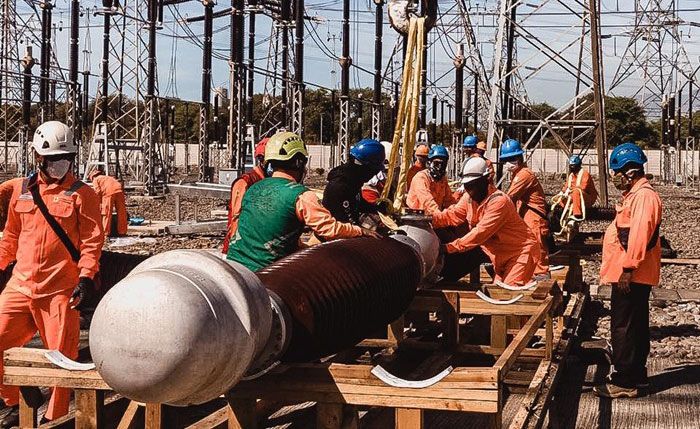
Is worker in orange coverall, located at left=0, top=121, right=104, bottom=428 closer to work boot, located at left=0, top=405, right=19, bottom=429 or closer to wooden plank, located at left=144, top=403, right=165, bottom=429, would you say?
work boot, located at left=0, top=405, right=19, bottom=429

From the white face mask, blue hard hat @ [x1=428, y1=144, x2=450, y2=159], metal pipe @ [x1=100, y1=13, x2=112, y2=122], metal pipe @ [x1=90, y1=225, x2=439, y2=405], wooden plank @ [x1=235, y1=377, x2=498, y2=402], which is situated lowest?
wooden plank @ [x1=235, y1=377, x2=498, y2=402]

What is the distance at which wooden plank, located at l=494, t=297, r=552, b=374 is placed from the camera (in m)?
4.42

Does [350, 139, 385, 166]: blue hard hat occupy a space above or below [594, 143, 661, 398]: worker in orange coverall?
above

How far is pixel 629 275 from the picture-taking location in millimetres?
6762

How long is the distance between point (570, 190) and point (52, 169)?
916 centimetres

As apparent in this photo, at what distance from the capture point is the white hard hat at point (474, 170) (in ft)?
24.0

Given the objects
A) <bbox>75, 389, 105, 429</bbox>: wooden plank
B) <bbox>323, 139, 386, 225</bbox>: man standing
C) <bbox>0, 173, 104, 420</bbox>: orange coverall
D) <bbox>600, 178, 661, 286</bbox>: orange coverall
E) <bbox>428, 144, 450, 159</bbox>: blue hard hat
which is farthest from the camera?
<bbox>428, 144, 450, 159</bbox>: blue hard hat

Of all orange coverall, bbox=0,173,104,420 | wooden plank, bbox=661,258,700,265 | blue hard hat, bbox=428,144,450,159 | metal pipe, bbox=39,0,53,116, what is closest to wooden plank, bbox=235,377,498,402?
orange coverall, bbox=0,173,104,420

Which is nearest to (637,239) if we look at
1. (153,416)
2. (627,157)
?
(627,157)

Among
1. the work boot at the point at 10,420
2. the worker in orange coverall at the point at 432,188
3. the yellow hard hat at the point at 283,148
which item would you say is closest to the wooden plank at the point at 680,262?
the worker in orange coverall at the point at 432,188

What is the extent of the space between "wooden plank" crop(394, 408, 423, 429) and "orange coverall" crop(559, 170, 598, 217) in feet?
30.6

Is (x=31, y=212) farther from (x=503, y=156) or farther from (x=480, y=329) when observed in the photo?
(x=503, y=156)

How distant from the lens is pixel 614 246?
6926mm

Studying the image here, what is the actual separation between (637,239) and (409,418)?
10.8 ft
